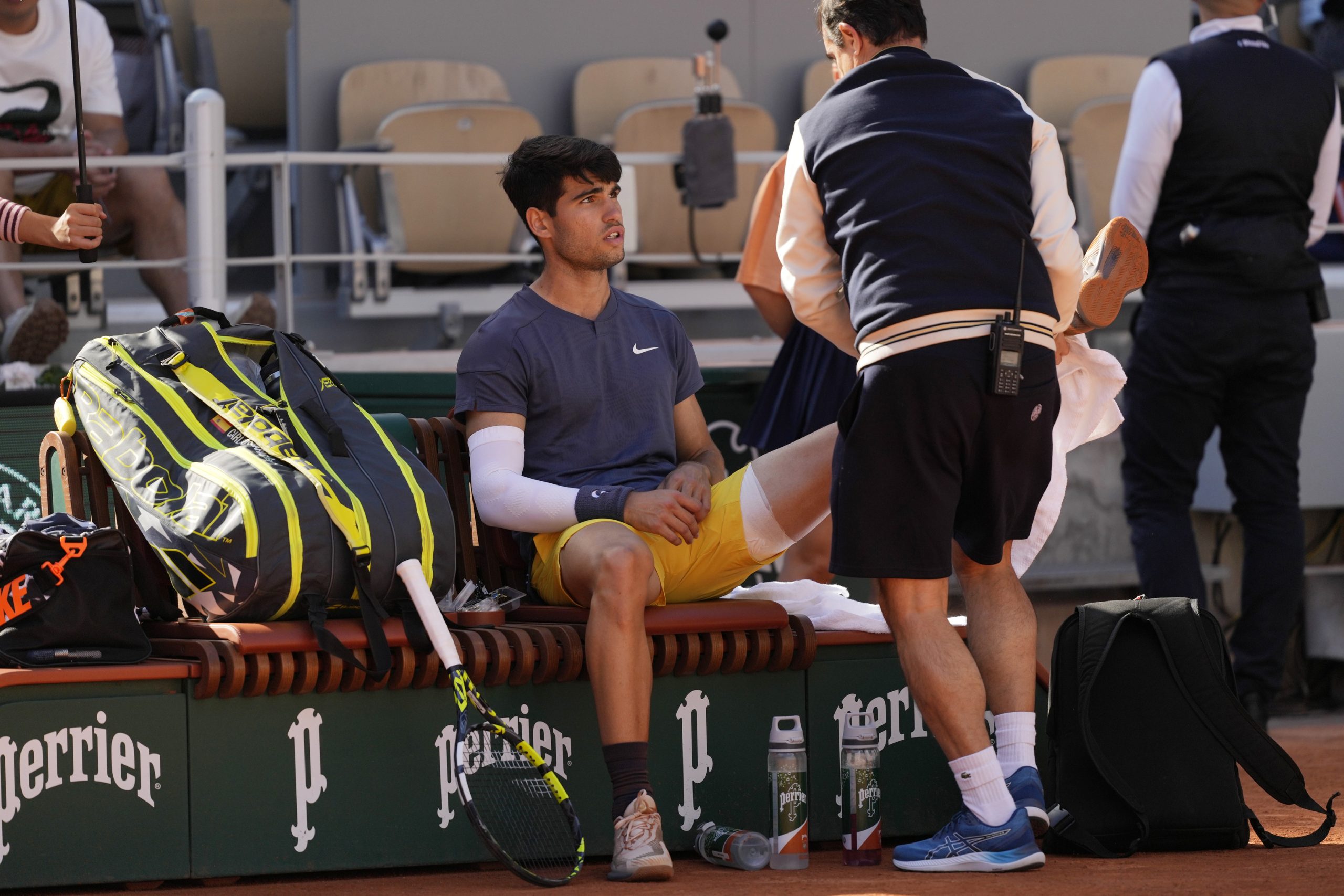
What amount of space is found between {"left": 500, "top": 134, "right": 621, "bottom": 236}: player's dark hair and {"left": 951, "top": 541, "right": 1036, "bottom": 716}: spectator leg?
116 cm

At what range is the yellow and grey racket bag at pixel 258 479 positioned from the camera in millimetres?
3279

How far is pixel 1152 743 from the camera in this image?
3.59 m

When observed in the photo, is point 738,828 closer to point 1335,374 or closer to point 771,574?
point 771,574

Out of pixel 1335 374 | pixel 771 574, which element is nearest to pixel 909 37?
pixel 771 574

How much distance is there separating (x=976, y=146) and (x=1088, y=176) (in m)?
4.19

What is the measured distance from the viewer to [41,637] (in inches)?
129

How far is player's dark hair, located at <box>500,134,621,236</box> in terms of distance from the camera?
3883 millimetres

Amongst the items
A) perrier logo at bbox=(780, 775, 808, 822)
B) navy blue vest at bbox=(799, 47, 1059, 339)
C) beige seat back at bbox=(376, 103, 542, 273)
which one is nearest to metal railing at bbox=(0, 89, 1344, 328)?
beige seat back at bbox=(376, 103, 542, 273)

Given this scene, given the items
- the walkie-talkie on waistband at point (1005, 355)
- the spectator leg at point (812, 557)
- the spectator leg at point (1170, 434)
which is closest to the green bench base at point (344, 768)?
the walkie-talkie on waistband at point (1005, 355)

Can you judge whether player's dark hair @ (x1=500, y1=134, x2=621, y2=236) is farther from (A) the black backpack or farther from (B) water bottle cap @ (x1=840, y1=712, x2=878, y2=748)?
(A) the black backpack

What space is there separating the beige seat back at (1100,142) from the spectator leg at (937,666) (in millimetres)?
4287

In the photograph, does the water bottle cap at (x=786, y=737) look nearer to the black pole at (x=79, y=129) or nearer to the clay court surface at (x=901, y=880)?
the clay court surface at (x=901, y=880)

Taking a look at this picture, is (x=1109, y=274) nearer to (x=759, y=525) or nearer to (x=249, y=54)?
(x=759, y=525)

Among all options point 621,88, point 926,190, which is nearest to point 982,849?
point 926,190
